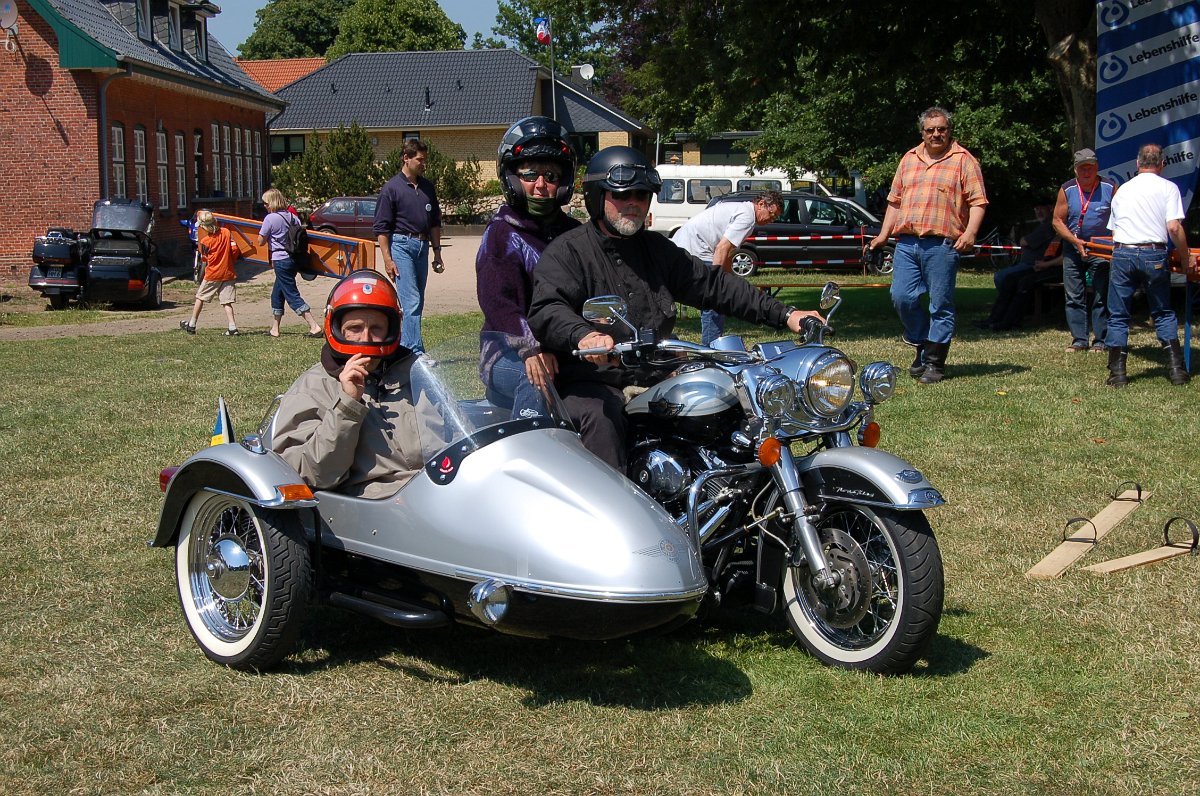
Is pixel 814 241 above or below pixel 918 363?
above

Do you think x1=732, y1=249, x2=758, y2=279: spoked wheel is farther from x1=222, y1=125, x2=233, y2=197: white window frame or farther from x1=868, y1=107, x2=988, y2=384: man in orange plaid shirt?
x1=222, y1=125, x2=233, y2=197: white window frame

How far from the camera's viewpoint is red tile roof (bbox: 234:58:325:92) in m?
73.7

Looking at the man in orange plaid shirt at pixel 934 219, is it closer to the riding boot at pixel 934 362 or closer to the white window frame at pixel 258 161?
the riding boot at pixel 934 362

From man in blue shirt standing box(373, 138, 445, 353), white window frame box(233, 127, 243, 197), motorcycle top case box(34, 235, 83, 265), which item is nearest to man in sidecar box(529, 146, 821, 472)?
man in blue shirt standing box(373, 138, 445, 353)

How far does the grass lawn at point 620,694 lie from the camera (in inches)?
145

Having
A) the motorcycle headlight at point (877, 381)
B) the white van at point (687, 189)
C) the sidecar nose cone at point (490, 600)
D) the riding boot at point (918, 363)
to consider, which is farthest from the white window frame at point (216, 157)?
the sidecar nose cone at point (490, 600)

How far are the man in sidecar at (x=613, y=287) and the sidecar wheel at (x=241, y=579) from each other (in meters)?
1.12

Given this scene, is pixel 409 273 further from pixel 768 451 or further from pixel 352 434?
pixel 768 451

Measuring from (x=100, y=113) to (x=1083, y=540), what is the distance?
84.8ft

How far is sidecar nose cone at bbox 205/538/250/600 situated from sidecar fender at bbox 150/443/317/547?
218mm

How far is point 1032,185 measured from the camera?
2708 centimetres

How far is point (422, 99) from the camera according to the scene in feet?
201

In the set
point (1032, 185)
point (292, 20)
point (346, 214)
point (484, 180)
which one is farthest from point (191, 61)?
point (292, 20)

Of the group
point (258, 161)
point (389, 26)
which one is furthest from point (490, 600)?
point (389, 26)
